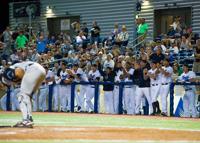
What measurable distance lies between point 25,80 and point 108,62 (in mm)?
9859

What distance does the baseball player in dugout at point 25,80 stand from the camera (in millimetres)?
11672

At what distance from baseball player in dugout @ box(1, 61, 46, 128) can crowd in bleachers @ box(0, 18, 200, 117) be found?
748cm

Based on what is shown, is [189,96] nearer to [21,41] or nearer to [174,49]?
[174,49]

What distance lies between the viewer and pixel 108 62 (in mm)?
21500

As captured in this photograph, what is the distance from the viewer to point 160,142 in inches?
356

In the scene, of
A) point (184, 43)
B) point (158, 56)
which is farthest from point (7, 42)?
point (158, 56)

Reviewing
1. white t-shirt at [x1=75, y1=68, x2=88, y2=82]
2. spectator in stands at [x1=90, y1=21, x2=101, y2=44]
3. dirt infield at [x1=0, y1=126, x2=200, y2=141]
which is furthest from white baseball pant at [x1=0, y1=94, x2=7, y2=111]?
dirt infield at [x1=0, y1=126, x2=200, y2=141]

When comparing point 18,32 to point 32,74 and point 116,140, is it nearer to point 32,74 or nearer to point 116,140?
point 32,74

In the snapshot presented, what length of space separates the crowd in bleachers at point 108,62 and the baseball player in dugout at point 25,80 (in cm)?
748

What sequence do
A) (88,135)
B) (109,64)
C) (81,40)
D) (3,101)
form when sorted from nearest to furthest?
(88,135) → (109,64) → (3,101) → (81,40)

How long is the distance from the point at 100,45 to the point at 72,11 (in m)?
8.43

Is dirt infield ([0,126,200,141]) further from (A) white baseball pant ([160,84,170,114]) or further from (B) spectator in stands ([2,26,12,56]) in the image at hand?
(B) spectator in stands ([2,26,12,56])

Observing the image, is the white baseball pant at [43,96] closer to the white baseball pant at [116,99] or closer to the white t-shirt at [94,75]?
the white t-shirt at [94,75]

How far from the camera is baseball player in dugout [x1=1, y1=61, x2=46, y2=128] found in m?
11.7
